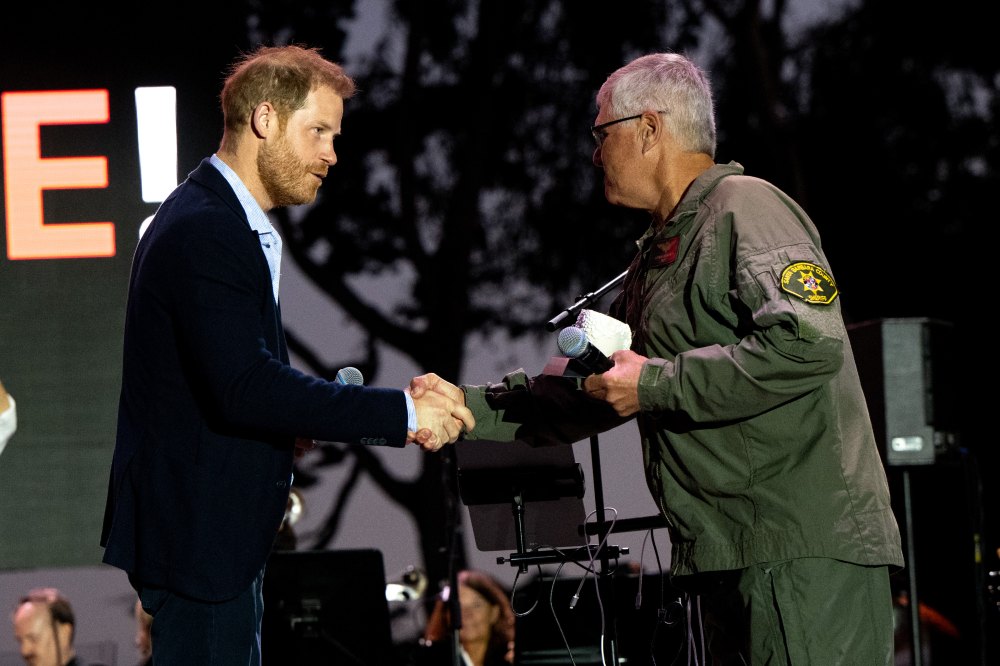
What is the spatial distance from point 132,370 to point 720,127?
6.56 meters

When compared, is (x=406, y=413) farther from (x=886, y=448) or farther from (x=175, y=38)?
(x=175, y=38)

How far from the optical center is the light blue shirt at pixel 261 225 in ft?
7.28

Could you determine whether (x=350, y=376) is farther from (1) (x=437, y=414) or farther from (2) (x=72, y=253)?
(2) (x=72, y=253)

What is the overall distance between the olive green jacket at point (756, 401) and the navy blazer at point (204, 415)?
693 millimetres

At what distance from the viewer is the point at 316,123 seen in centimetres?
240

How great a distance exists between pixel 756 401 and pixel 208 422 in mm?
1015

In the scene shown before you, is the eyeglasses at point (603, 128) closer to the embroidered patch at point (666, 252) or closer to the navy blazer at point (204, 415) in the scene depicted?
the embroidered patch at point (666, 252)

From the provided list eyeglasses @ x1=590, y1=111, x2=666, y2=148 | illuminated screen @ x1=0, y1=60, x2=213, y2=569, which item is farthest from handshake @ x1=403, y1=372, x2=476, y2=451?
illuminated screen @ x1=0, y1=60, x2=213, y2=569

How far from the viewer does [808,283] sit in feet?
6.98

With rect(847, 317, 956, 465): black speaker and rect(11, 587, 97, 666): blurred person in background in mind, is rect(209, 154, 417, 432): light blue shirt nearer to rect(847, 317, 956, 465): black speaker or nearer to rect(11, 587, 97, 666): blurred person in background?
rect(847, 317, 956, 465): black speaker

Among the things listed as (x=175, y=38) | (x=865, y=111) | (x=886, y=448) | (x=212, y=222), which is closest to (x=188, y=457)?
→ (x=212, y=222)

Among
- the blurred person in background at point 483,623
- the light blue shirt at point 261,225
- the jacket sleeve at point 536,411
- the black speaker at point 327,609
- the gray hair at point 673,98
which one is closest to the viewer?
the light blue shirt at point 261,225

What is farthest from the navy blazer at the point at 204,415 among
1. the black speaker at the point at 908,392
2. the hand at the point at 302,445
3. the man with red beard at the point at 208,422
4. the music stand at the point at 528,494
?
the black speaker at the point at 908,392

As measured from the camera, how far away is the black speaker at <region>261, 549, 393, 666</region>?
4520 mm
